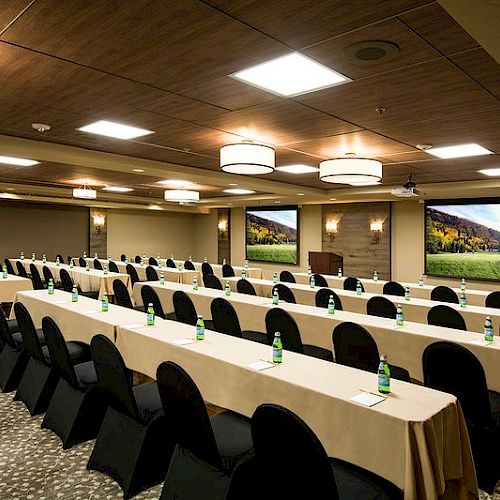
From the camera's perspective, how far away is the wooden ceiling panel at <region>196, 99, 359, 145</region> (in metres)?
4.32

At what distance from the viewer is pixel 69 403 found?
3.78 metres

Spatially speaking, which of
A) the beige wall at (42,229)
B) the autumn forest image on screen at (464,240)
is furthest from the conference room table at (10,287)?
the autumn forest image on screen at (464,240)

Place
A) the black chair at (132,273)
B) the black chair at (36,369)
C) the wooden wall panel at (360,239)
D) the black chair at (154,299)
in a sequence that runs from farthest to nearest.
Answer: the wooden wall panel at (360,239) → the black chair at (132,273) → the black chair at (154,299) → the black chair at (36,369)

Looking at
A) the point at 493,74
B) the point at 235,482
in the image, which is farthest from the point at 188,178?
the point at 235,482

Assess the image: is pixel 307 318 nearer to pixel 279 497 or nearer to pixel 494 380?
pixel 494 380

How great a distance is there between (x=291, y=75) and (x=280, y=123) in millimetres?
1442

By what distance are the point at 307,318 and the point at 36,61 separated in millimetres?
3731

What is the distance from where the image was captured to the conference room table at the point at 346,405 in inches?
87.3

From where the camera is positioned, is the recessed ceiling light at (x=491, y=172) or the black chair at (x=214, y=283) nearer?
the recessed ceiling light at (x=491, y=172)

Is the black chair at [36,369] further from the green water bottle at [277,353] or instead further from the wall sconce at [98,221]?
the wall sconce at [98,221]

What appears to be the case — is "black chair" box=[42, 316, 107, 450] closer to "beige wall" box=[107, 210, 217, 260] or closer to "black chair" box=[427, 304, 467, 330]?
"black chair" box=[427, 304, 467, 330]

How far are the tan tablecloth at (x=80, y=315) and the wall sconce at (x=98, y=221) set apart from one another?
10.8 meters

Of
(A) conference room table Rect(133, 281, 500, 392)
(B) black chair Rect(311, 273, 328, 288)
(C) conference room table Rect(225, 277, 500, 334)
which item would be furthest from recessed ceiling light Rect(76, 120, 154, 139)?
(B) black chair Rect(311, 273, 328, 288)

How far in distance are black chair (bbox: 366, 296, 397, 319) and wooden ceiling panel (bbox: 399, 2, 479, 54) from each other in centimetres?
372
